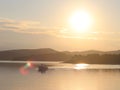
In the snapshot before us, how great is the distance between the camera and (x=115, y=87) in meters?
29.8

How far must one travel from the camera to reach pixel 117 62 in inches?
3593

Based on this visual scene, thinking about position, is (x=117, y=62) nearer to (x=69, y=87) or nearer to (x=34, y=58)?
(x=34, y=58)

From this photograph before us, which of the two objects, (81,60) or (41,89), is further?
(81,60)

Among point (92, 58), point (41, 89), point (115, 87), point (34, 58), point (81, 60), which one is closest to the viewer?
point (41, 89)

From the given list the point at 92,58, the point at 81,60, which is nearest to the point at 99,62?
the point at 92,58

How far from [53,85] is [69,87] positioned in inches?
53.9

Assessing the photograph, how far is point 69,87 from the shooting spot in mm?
29469

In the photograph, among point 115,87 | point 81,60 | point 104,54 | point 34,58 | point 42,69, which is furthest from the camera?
point 34,58

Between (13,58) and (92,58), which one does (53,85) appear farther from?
(13,58)

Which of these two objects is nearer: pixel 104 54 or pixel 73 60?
pixel 104 54

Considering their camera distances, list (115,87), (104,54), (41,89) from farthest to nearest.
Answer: (104,54) → (115,87) → (41,89)

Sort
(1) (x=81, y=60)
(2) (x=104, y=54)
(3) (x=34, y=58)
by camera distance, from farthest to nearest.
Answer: (3) (x=34, y=58) < (1) (x=81, y=60) < (2) (x=104, y=54)

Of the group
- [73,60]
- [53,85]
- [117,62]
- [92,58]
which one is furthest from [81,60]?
[53,85]

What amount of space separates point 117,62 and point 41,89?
6491 centimetres
